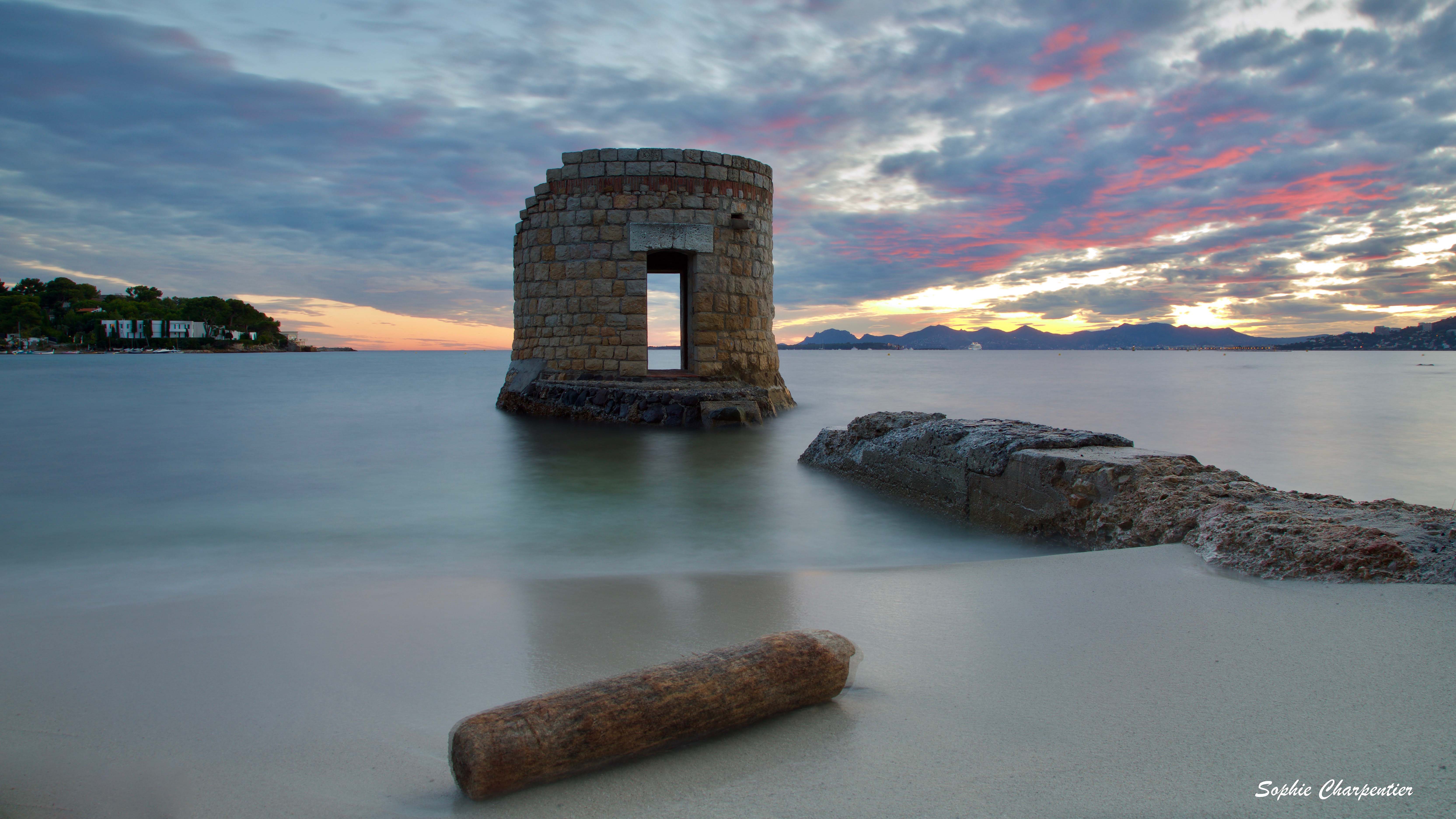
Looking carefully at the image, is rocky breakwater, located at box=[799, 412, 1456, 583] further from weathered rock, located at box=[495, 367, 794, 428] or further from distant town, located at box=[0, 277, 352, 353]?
distant town, located at box=[0, 277, 352, 353]

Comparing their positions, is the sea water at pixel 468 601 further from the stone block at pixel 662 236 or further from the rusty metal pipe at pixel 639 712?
the stone block at pixel 662 236

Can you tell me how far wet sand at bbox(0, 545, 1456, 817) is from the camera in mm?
1533

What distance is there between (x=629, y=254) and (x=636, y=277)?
1.16 ft

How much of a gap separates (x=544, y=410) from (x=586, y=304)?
1.81 meters

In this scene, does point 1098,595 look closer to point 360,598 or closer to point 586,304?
point 360,598

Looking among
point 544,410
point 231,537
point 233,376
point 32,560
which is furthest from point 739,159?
point 233,376

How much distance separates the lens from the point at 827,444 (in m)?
7.04

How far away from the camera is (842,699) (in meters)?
2.01

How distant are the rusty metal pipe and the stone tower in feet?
27.3

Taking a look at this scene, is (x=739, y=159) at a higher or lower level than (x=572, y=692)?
higher

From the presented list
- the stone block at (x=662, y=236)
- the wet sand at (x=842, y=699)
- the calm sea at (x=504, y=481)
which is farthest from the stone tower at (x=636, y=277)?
the wet sand at (x=842, y=699)

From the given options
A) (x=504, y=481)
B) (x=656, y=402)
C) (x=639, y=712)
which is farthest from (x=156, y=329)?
(x=639, y=712)

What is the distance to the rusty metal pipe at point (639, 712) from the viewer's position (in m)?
1.56

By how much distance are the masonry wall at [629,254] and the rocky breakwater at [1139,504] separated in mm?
5449
